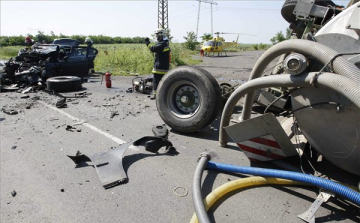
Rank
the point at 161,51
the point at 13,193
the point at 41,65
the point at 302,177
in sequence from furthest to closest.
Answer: the point at 41,65
the point at 161,51
the point at 13,193
the point at 302,177

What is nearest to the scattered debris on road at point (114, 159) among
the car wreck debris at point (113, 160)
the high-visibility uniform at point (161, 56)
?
the car wreck debris at point (113, 160)

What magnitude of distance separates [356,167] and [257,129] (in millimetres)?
1044

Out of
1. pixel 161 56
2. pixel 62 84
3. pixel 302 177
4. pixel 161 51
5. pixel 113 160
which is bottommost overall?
pixel 113 160

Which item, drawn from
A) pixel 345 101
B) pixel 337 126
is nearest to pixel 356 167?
pixel 337 126

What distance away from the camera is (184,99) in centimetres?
444

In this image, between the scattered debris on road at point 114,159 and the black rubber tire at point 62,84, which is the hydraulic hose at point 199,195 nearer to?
the scattered debris on road at point 114,159

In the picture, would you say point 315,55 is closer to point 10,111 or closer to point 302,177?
point 302,177

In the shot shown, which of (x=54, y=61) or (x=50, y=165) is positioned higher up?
(x=54, y=61)

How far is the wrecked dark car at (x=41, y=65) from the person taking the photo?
9.26 meters

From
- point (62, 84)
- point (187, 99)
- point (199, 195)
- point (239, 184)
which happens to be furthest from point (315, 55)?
point (62, 84)

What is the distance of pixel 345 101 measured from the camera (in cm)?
240

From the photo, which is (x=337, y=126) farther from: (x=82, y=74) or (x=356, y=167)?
(x=82, y=74)

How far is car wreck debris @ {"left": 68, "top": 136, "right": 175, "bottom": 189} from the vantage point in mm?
3021

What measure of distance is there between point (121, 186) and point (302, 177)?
1.93m
